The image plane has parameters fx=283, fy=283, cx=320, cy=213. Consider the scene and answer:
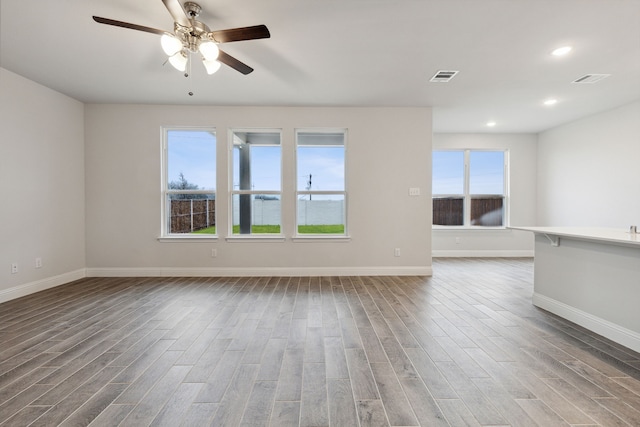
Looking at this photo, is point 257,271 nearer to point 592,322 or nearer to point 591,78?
point 592,322

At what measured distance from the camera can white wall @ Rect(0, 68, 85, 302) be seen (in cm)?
348

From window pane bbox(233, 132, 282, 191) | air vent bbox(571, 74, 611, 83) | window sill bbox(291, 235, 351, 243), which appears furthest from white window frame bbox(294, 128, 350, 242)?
air vent bbox(571, 74, 611, 83)

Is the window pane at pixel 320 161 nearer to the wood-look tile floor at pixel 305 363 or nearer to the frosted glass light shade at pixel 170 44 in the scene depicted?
the wood-look tile floor at pixel 305 363

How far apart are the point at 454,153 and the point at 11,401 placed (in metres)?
7.48

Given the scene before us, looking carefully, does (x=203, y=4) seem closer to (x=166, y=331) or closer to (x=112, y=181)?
(x=166, y=331)

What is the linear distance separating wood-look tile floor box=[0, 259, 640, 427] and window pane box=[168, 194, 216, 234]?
58.1 inches

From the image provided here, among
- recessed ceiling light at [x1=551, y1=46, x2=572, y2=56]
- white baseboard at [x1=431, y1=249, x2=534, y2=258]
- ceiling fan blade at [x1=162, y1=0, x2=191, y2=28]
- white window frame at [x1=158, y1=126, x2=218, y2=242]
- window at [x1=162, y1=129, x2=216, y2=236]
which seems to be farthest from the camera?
white baseboard at [x1=431, y1=249, x2=534, y2=258]

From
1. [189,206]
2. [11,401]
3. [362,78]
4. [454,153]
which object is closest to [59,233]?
[189,206]

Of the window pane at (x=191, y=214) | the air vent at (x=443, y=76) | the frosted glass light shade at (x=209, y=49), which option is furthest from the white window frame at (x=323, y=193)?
the frosted glass light shade at (x=209, y=49)

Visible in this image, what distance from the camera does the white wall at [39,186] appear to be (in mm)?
3477

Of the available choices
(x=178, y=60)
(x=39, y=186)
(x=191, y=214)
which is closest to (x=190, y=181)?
(x=191, y=214)

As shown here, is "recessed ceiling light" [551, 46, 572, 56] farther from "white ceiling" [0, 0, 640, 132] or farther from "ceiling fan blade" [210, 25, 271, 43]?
"ceiling fan blade" [210, 25, 271, 43]

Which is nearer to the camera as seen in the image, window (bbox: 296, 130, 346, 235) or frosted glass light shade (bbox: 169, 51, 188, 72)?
frosted glass light shade (bbox: 169, 51, 188, 72)

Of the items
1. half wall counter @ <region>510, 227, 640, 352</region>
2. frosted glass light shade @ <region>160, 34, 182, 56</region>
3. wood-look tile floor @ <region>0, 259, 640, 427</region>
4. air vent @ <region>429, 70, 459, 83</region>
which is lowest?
wood-look tile floor @ <region>0, 259, 640, 427</region>
